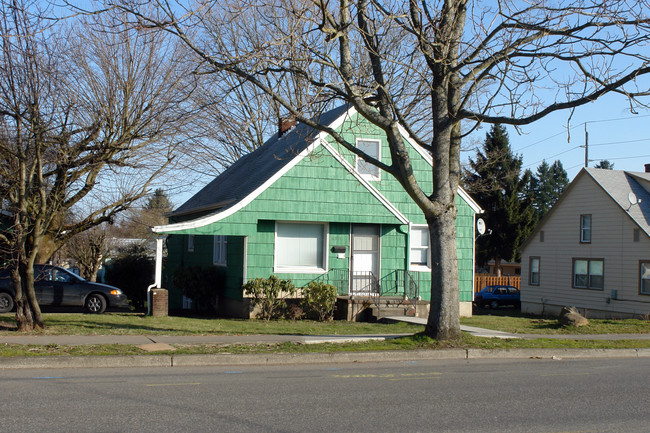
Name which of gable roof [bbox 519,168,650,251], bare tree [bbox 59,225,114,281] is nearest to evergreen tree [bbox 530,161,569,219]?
gable roof [bbox 519,168,650,251]

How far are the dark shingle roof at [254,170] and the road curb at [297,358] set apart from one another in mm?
8063

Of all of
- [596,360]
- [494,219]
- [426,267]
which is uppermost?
[494,219]

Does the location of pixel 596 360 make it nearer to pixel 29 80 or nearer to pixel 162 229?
pixel 162 229

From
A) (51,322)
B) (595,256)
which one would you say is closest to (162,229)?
(51,322)

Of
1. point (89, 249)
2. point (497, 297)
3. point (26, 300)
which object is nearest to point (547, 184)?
point (497, 297)

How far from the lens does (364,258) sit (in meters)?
21.3

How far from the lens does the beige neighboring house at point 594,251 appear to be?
29.0 metres

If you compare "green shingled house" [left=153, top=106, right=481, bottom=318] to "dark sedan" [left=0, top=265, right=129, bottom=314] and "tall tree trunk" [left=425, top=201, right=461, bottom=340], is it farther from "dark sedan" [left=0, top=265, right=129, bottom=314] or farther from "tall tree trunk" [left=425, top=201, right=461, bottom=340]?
"tall tree trunk" [left=425, top=201, right=461, bottom=340]

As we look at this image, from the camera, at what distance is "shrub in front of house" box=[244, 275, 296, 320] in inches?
764

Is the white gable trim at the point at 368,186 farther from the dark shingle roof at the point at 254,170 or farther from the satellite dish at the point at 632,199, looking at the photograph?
the satellite dish at the point at 632,199

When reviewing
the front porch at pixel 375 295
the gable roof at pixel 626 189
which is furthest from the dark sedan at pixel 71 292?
the gable roof at pixel 626 189

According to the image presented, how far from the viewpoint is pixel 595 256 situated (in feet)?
103

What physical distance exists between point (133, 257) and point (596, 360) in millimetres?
24173

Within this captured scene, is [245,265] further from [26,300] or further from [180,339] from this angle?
[26,300]
